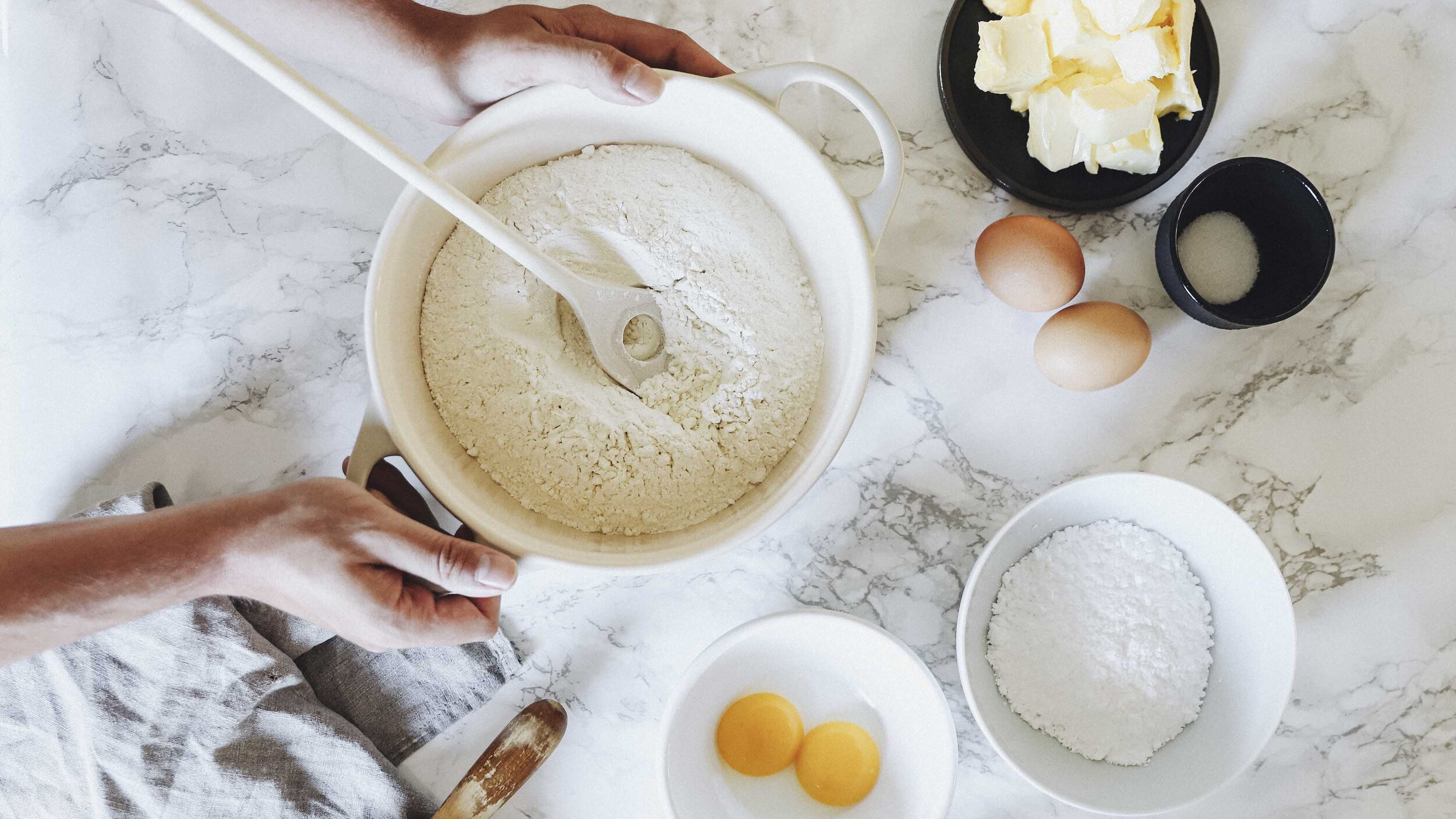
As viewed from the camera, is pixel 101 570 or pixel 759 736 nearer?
pixel 101 570

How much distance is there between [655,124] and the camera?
36.9 inches

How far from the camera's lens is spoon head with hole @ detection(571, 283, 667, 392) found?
0.92 metres

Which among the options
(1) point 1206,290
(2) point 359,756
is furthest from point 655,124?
A: (2) point 359,756

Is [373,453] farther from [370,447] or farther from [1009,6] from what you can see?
[1009,6]

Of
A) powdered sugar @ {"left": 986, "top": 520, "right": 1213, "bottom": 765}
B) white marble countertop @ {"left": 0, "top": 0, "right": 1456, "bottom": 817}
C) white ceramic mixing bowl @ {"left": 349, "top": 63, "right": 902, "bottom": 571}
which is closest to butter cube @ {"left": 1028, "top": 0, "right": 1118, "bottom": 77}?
white marble countertop @ {"left": 0, "top": 0, "right": 1456, "bottom": 817}

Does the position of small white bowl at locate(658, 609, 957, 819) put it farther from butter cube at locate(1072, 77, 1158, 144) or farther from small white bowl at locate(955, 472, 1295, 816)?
butter cube at locate(1072, 77, 1158, 144)

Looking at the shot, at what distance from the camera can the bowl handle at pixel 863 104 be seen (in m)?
0.81

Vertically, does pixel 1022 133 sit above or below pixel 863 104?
below

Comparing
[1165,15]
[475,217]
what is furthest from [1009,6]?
[475,217]

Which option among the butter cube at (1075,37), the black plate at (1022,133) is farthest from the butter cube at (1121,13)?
the black plate at (1022,133)

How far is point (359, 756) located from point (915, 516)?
0.71 m

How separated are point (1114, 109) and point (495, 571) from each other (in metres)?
0.78

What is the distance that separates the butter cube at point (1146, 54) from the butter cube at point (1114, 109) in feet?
0.04

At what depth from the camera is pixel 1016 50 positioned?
0.93 m
